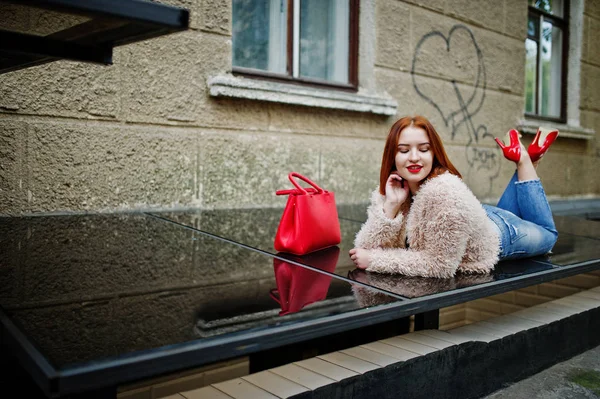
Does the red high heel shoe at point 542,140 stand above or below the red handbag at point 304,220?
above

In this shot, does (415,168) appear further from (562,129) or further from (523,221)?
(562,129)

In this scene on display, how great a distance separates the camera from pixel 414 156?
2.27 meters

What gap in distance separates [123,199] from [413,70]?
3033mm

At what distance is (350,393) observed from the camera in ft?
5.67

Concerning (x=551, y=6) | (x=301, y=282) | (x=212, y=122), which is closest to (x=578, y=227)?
(x=212, y=122)

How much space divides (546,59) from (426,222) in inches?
244

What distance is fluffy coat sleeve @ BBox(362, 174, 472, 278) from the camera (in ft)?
6.89

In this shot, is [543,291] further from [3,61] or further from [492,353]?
[3,61]

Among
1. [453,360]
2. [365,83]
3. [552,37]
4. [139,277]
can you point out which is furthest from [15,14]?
[552,37]

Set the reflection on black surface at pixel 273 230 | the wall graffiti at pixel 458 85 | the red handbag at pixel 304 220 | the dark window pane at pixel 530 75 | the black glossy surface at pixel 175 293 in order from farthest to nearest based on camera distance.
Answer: the dark window pane at pixel 530 75, the wall graffiti at pixel 458 85, the reflection on black surface at pixel 273 230, the red handbag at pixel 304 220, the black glossy surface at pixel 175 293

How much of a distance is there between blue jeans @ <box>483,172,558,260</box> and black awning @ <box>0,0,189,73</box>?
1801 millimetres

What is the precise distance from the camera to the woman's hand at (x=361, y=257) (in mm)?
2242

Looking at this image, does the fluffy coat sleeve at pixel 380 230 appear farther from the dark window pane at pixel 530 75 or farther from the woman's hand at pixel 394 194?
the dark window pane at pixel 530 75

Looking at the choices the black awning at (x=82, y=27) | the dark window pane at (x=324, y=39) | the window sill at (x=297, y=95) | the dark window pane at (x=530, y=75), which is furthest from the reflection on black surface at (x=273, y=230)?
the dark window pane at (x=530, y=75)
